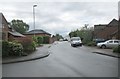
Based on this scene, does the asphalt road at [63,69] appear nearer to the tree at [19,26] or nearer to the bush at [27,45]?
the bush at [27,45]

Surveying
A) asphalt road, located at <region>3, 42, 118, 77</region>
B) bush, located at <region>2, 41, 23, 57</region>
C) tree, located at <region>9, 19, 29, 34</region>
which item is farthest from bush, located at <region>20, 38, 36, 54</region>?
tree, located at <region>9, 19, 29, 34</region>

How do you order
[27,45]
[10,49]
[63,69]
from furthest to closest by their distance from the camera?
[27,45]
[10,49]
[63,69]

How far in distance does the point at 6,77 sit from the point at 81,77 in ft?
11.3

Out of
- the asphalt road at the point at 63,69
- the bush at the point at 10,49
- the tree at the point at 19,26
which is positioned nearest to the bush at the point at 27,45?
the bush at the point at 10,49

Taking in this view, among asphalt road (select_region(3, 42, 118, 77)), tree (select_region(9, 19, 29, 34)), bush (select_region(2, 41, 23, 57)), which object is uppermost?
tree (select_region(9, 19, 29, 34))

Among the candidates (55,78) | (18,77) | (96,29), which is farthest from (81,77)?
(96,29)

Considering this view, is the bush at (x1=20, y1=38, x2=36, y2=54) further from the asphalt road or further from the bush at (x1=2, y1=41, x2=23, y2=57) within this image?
the asphalt road

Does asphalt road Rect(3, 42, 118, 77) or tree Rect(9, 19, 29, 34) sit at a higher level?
tree Rect(9, 19, 29, 34)

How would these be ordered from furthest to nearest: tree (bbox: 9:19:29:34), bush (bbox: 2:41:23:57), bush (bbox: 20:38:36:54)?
tree (bbox: 9:19:29:34)
bush (bbox: 20:38:36:54)
bush (bbox: 2:41:23:57)

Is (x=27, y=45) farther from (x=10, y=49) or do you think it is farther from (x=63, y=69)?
(x=63, y=69)

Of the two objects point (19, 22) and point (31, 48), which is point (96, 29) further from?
point (19, 22)

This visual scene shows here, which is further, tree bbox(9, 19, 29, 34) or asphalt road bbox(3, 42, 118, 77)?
tree bbox(9, 19, 29, 34)

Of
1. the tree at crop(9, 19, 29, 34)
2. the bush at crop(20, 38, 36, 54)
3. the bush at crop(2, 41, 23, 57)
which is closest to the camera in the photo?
the bush at crop(2, 41, 23, 57)

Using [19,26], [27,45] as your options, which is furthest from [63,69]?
[19,26]
